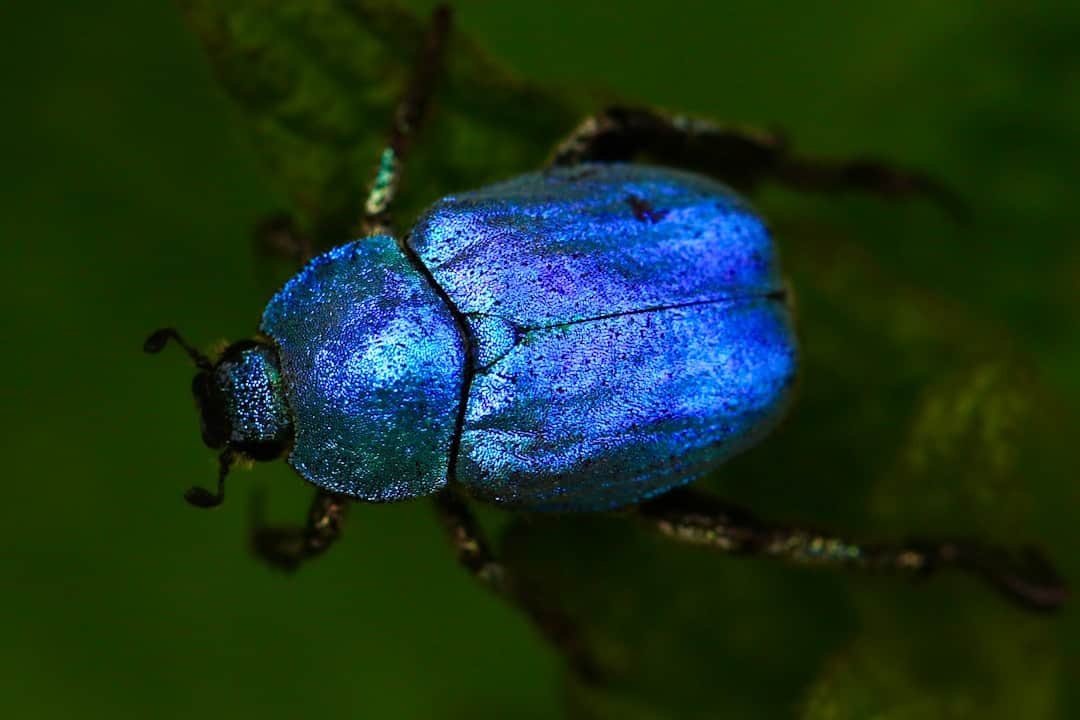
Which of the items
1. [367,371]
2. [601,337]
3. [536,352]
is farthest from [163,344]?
[601,337]

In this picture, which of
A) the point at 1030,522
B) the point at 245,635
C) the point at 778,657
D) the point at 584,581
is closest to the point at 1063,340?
the point at 1030,522

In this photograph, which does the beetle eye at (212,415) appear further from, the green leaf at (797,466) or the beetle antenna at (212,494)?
the green leaf at (797,466)

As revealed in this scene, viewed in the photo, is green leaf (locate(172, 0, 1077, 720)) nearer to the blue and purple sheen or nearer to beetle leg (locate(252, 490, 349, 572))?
the blue and purple sheen

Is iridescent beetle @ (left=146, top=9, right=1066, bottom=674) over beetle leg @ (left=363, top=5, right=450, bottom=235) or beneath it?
beneath

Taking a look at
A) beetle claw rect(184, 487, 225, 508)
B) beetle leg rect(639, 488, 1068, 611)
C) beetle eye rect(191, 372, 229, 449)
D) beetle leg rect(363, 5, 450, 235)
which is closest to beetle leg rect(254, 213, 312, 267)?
beetle leg rect(363, 5, 450, 235)

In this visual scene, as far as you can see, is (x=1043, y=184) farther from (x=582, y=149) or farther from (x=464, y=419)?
(x=464, y=419)

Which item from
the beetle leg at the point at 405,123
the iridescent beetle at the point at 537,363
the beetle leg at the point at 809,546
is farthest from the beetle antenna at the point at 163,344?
the beetle leg at the point at 809,546

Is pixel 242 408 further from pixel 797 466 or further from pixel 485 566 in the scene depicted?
pixel 797 466
